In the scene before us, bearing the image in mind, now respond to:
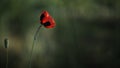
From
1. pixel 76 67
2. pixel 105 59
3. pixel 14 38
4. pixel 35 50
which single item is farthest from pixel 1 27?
pixel 105 59

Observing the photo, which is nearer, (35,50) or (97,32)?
(35,50)

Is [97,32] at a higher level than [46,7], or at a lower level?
lower

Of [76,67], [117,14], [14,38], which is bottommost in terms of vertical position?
[76,67]

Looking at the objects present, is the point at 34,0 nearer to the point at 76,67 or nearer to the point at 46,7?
the point at 46,7

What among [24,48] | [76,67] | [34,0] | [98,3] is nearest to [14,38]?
[24,48]

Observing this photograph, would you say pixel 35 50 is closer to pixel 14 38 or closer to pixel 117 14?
pixel 14 38

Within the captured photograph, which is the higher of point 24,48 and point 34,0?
point 34,0
